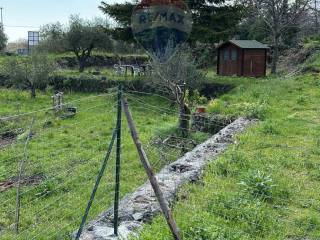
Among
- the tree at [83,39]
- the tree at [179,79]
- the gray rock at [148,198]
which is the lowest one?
the gray rock at [148,198]

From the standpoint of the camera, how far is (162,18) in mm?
23250

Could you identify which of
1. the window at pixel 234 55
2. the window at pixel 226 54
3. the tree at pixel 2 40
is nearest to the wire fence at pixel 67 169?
the window at pixel 234 55

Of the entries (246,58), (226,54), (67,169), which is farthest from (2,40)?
(67,169)

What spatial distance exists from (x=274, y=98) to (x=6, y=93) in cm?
1430

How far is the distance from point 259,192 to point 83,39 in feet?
81.8

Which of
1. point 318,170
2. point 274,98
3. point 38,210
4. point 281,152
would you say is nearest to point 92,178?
point 38,210

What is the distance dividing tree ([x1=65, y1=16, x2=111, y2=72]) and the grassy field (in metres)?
13.8

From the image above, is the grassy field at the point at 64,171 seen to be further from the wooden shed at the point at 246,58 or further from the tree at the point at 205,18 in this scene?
the wooden shed at the point at 246,58

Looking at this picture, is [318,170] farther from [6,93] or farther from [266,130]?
[6,93]

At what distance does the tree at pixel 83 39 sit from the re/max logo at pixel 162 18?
220 inches

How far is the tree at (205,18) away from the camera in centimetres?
2159

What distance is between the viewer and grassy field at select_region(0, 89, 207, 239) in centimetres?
656

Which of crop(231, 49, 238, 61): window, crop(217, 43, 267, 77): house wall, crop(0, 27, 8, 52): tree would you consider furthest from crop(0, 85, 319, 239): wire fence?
crop(0, 27, 8, 52): tree

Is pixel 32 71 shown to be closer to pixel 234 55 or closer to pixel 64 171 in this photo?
pixel 234 55
